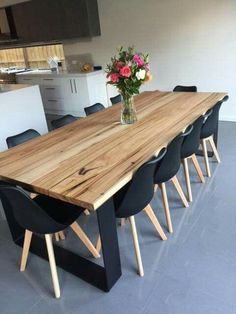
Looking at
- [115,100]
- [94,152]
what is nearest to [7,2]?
[115,100]

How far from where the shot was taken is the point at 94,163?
1.72 meters

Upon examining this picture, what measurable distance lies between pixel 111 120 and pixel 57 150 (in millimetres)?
755

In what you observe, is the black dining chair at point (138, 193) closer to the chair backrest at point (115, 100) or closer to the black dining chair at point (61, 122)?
the black dining chair at point (61, 122)

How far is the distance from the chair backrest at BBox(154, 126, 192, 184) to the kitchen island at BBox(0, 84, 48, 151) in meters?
2.42

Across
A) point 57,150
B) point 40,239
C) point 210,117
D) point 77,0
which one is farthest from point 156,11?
point 40,239

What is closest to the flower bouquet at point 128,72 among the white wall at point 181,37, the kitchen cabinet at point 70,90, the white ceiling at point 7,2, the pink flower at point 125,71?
the pink flower at point 125,71

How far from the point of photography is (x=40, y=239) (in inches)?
85.3

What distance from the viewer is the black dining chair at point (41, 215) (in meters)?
1.50

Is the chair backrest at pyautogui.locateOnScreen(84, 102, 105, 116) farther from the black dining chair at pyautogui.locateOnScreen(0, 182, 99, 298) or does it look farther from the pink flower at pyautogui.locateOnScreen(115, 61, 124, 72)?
the black dining chair at pyautogui.locateOnScreen(0, 182, 99, 298)

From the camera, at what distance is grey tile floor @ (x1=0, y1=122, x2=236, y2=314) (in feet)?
5.27

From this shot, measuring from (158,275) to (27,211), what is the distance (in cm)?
91

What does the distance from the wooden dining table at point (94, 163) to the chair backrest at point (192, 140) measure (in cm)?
7

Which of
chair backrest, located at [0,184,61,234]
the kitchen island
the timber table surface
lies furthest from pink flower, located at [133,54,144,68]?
the kitchen island

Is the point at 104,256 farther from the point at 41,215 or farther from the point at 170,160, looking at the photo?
the point at 170,160
